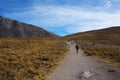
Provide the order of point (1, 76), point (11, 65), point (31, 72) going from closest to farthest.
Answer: point (1, 76), point (31, 72), point (11, 65)

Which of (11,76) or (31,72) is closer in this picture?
(11,76)

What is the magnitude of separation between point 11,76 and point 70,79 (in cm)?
491

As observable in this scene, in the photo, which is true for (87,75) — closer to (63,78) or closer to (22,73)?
(63,78)

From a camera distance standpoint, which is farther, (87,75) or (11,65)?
(11,65)

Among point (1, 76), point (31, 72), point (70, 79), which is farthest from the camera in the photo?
point (31, 72)

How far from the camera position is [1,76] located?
20562 millimetres

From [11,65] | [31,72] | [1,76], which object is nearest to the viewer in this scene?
[1,76]

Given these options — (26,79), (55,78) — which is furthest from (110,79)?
(26,79)

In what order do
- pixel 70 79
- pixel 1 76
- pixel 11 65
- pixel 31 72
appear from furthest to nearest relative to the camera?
pixel 11 65
pixel 31 72
pixel 1 76
pixel 70 79

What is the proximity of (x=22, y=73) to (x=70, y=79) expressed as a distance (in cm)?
442

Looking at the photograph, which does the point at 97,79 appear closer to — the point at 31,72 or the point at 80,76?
the point at 80,76

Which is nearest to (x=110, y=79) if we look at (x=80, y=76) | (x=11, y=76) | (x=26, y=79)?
(x=80, y=76)

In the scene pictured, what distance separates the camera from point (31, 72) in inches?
873

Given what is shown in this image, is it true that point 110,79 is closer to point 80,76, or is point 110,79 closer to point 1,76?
point 80,76
